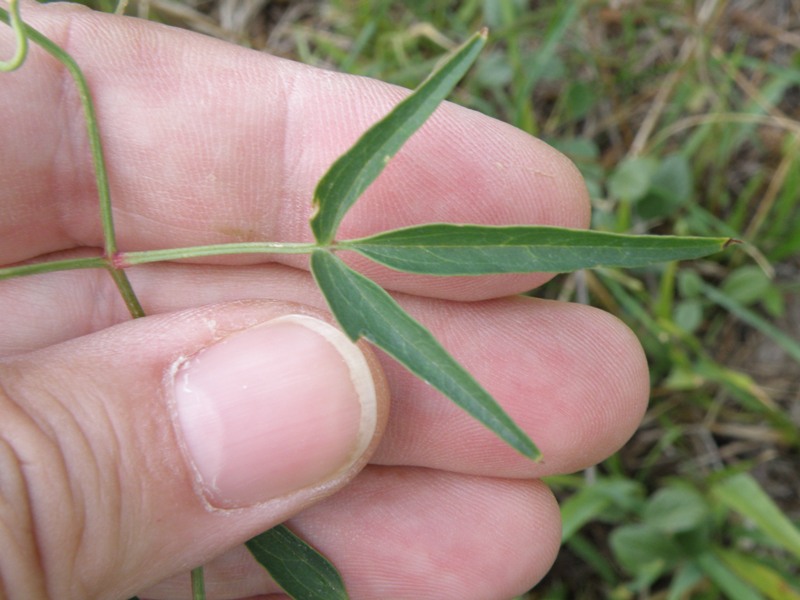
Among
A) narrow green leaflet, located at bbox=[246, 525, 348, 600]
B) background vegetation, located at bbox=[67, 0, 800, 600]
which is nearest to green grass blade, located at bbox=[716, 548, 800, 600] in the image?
background vegetation, located at bbox=[67, 0, 800, 600]

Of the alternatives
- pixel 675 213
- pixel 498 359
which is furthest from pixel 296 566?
pixel 675 213

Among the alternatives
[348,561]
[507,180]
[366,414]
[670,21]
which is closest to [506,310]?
[507,180]

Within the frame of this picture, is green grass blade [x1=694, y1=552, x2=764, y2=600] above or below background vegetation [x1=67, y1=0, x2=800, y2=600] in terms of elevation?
below

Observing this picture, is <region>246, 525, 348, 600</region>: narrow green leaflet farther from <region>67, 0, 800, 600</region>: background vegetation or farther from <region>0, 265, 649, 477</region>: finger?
<region>67, 0, 800, 600</region>: background vegetation

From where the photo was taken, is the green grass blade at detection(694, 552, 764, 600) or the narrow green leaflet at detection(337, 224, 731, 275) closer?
the narrow green leaflet at detection(337, 224, 731, 275)

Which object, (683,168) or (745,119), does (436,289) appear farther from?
(745,119)

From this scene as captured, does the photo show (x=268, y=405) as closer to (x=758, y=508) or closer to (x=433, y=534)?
(x=433, y=534)
